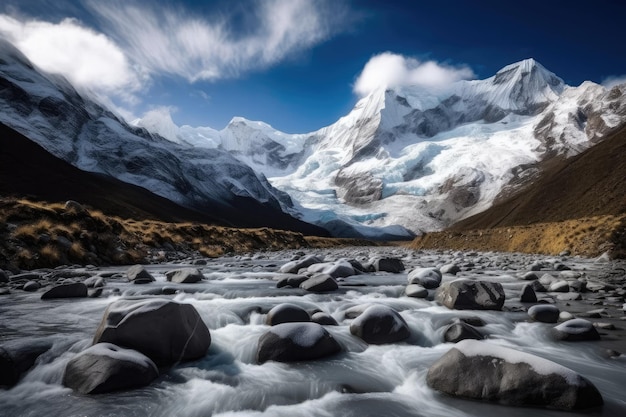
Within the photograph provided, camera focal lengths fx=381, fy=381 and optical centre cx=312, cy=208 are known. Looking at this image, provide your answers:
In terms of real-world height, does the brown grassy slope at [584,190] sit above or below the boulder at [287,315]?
above

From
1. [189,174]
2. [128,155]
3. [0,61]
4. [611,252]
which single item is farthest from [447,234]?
[0,61]

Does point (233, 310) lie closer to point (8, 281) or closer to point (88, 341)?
point (88, 341)

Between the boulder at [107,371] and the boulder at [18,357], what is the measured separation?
2.39ft

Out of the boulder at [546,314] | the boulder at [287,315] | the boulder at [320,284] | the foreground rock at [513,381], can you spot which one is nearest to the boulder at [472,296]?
the boulder at [546,314]

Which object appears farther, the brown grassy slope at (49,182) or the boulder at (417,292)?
the brown grassy slope at (49,182)

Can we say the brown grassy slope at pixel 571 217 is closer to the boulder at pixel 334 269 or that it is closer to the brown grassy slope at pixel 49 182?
the boulder at pixel 334 269

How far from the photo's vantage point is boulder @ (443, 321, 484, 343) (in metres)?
6.57

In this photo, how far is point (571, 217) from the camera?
48.3m

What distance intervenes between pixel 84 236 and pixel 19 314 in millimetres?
12569

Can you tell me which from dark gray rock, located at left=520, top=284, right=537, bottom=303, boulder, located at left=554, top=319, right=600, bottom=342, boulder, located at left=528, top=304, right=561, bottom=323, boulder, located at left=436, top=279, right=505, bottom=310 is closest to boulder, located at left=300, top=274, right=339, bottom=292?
boulder, located at left=436, top=279, right=505, bottom=310

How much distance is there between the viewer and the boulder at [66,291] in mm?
9688

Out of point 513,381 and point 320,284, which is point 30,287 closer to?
point 320,284

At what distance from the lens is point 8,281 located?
461 inches

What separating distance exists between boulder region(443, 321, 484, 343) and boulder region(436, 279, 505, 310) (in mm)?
2053
